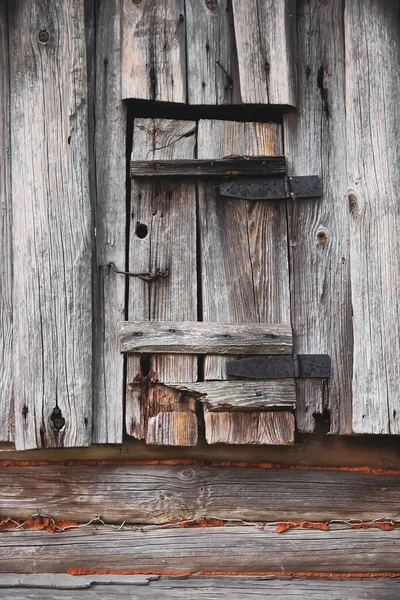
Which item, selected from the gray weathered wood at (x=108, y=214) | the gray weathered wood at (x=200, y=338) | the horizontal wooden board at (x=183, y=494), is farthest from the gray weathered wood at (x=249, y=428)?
the gray weathered wood at (x=108, y=214)

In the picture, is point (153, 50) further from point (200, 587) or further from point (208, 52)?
point (200, 587)

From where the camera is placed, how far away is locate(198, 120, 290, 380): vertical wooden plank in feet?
12.5

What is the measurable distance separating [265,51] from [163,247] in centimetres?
105

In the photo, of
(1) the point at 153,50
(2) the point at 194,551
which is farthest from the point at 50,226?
(2) the point at 194,551

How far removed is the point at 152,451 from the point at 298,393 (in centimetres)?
74

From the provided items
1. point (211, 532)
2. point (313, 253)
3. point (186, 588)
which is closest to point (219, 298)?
point (313, 253)

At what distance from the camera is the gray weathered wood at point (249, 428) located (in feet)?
12.1

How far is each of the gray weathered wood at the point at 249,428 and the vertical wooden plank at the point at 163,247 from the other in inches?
9.1

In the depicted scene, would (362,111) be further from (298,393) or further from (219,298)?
(298,393)

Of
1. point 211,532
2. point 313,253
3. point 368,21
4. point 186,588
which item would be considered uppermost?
point 368,21

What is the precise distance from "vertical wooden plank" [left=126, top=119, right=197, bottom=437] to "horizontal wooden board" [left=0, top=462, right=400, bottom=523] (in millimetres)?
294

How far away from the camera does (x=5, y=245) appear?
3.83 metres

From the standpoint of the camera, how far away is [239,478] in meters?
3.84

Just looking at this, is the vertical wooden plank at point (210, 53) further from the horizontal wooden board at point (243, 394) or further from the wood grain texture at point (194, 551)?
the wood grain texture at point (194, 551)
